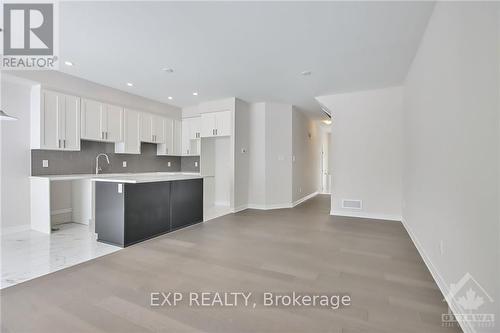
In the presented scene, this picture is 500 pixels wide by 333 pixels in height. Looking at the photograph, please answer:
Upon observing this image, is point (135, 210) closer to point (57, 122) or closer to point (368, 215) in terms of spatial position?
point (57, 122)

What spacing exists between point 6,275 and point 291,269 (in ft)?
9.83

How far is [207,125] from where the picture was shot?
591cm

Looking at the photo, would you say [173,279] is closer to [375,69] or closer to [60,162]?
[60,162]

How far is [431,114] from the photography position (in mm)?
2445

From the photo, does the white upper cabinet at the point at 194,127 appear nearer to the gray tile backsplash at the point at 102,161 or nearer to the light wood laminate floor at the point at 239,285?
Answer: the gray tile backsplash at the point at 102,161

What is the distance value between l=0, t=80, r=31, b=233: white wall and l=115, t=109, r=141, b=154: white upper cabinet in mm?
1566

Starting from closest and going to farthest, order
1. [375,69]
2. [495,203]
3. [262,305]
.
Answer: [495,203], [262,305], [375,69]

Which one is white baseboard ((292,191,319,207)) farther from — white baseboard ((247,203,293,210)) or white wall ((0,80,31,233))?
white wall ((0,80,31,233))

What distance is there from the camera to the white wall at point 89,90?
12.8 ft

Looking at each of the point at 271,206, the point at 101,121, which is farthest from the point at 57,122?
the point at 271,206

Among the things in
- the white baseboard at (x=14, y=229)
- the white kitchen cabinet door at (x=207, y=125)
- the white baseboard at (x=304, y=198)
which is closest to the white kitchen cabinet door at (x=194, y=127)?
the white kitchen cabinet door at (x=207, y=125)

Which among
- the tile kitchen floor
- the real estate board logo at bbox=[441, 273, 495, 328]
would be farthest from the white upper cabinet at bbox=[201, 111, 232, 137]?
the real estate board logo at bbox=[441, 273, 495, 328]

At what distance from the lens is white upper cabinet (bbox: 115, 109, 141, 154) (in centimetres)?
521

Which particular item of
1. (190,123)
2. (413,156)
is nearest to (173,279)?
(413,156)
